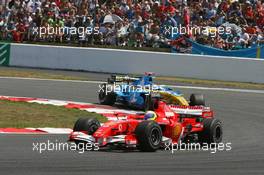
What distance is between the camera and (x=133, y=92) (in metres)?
19.5

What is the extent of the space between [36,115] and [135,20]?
12.7 meters

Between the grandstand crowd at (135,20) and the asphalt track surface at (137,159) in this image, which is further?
the grandstand crowd at (135,20)

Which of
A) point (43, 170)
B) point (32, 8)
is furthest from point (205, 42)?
point (43, 170)

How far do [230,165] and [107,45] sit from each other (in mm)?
19415

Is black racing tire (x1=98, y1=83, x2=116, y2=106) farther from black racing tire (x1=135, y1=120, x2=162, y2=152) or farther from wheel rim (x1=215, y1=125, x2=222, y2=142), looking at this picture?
black racing tire (x1=135, y1=120, x2=162, y2=152)

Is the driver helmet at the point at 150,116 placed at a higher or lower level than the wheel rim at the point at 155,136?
higher

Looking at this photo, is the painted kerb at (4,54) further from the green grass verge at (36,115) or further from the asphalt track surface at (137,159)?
the asphalt track surface at (137,159)

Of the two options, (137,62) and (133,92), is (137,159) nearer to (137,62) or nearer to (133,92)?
(133,92)

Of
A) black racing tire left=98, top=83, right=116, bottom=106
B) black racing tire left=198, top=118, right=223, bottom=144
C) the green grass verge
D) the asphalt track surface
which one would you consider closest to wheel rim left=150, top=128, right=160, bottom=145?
the asphalt track surface

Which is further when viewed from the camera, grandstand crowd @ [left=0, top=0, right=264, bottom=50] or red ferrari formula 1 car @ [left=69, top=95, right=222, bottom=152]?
grandstand crowd @ [left=0, top=0, right=264, bottom=50]

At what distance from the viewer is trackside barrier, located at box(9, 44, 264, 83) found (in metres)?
27.3

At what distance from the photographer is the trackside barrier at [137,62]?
2733 cm

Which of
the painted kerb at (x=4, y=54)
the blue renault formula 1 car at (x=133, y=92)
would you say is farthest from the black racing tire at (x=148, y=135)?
the painted kerb at (x=4, y=54)

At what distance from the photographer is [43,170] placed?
1013cm
